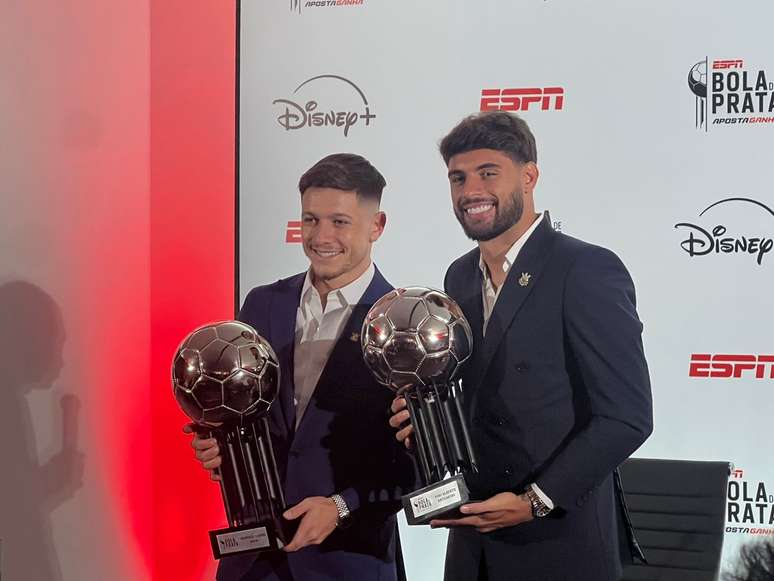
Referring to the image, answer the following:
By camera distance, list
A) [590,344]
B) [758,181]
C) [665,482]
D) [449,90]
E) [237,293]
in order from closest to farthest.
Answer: [590,344]
[665,482]
[758,181]
[449,90]
[237,293]

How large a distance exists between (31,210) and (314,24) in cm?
123

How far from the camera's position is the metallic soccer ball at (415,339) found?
96.7 inches

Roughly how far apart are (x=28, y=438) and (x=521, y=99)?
2.03 metres

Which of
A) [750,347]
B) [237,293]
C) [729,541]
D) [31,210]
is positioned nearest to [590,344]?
[750,347]

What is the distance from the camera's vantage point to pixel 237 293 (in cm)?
368

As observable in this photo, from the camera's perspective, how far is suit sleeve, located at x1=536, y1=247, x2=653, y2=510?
256cm

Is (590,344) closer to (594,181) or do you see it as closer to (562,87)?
(594,181)

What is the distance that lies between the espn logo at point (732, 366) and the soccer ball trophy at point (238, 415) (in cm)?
146

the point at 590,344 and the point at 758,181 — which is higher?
the point at 758,181

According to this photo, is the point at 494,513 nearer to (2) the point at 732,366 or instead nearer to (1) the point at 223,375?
(1) the point at 223,375

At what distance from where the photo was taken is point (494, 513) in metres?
2.53

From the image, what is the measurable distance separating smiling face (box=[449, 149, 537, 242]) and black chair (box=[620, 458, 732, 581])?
85 cm

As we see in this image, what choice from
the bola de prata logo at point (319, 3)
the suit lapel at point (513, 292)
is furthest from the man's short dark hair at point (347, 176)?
the suit lapel at point (513, 292)

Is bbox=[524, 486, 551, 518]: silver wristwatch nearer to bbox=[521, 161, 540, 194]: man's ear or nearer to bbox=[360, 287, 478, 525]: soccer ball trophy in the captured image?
bbox=[360, 287, 478, 525]: soccer ball trophy
